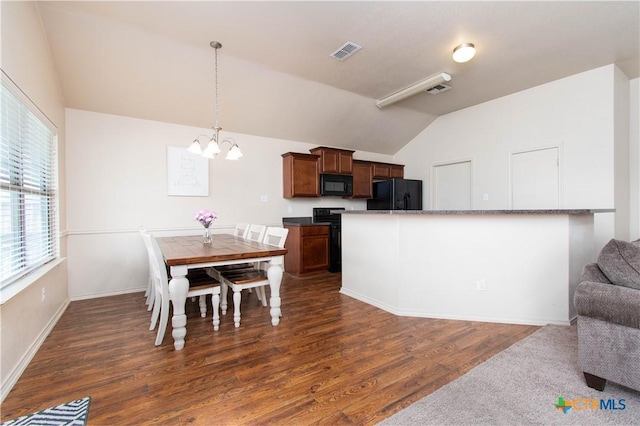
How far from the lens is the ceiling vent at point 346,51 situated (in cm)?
303

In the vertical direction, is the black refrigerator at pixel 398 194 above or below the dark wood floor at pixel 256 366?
above

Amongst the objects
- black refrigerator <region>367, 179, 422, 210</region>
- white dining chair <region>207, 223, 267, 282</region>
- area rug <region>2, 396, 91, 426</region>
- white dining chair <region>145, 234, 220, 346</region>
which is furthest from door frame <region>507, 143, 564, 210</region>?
area rug <region>2, 396, 91, 426</region>

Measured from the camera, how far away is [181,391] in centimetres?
171

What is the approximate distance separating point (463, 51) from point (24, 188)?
4.18 meters

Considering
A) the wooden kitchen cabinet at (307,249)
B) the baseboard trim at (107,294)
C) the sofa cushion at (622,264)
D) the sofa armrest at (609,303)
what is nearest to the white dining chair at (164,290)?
the baseboard trim at (107,294)

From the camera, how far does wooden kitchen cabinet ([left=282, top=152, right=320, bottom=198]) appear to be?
15.8 feet

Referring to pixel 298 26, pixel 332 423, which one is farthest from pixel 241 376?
pixel 298 26

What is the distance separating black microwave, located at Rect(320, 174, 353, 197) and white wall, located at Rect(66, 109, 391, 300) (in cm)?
151

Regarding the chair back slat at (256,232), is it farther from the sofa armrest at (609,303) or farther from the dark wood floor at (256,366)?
the sofa armrest at (609,303)

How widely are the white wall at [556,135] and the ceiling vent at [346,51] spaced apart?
2811 mm

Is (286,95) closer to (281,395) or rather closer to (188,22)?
(188,22)

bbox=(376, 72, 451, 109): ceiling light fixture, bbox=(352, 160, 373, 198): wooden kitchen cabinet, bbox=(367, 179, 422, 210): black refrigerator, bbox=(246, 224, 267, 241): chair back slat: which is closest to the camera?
bbox=(246, 224, 267, 241): chair back slat

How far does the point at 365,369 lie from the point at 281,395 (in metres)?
0.59

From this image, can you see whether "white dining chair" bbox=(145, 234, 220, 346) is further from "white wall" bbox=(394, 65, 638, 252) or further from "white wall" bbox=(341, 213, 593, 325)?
"white wall" bbox=(394, 65, 638, 252)
